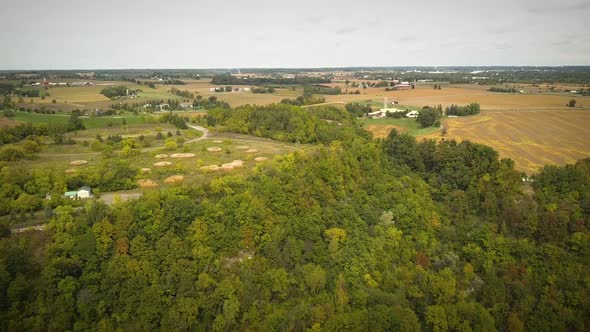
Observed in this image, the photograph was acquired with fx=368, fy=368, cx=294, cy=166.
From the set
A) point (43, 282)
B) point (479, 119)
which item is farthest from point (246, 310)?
point (479, 119)

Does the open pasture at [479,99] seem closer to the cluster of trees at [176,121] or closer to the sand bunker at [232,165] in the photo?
the cluster of trees at [176,121]

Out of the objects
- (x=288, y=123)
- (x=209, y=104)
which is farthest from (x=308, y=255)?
(x=209, y=104)

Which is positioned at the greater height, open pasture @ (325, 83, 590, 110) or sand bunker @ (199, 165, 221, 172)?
open pasture @ (325, 83, 590, 110)

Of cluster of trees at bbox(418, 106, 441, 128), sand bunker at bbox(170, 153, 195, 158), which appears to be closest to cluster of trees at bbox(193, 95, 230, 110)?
cluster of trees at bbox(418, 106, 441, 128)

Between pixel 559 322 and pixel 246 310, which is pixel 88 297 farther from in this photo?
pixel 559 322

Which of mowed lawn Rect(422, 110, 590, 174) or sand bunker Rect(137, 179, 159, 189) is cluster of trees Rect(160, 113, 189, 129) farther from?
mowed lawn Rect(422, 110, 590, 174)

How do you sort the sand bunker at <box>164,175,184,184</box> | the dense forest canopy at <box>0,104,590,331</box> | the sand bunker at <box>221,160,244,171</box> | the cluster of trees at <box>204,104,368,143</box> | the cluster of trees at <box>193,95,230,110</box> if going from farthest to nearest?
the cluster of trees at <box>193,95,230,110</box>, the cluster of trees at <box>204,104,368,143</box>, the sand bunker at <box>221,160,244,171</box>, the sand bunker at <box>164,175,184,184</box>, the dense forest canopy at <box>0,104,590,331</box>

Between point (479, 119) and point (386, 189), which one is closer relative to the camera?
point (386, 189)

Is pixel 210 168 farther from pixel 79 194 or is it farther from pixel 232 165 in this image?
pixel 79 194
